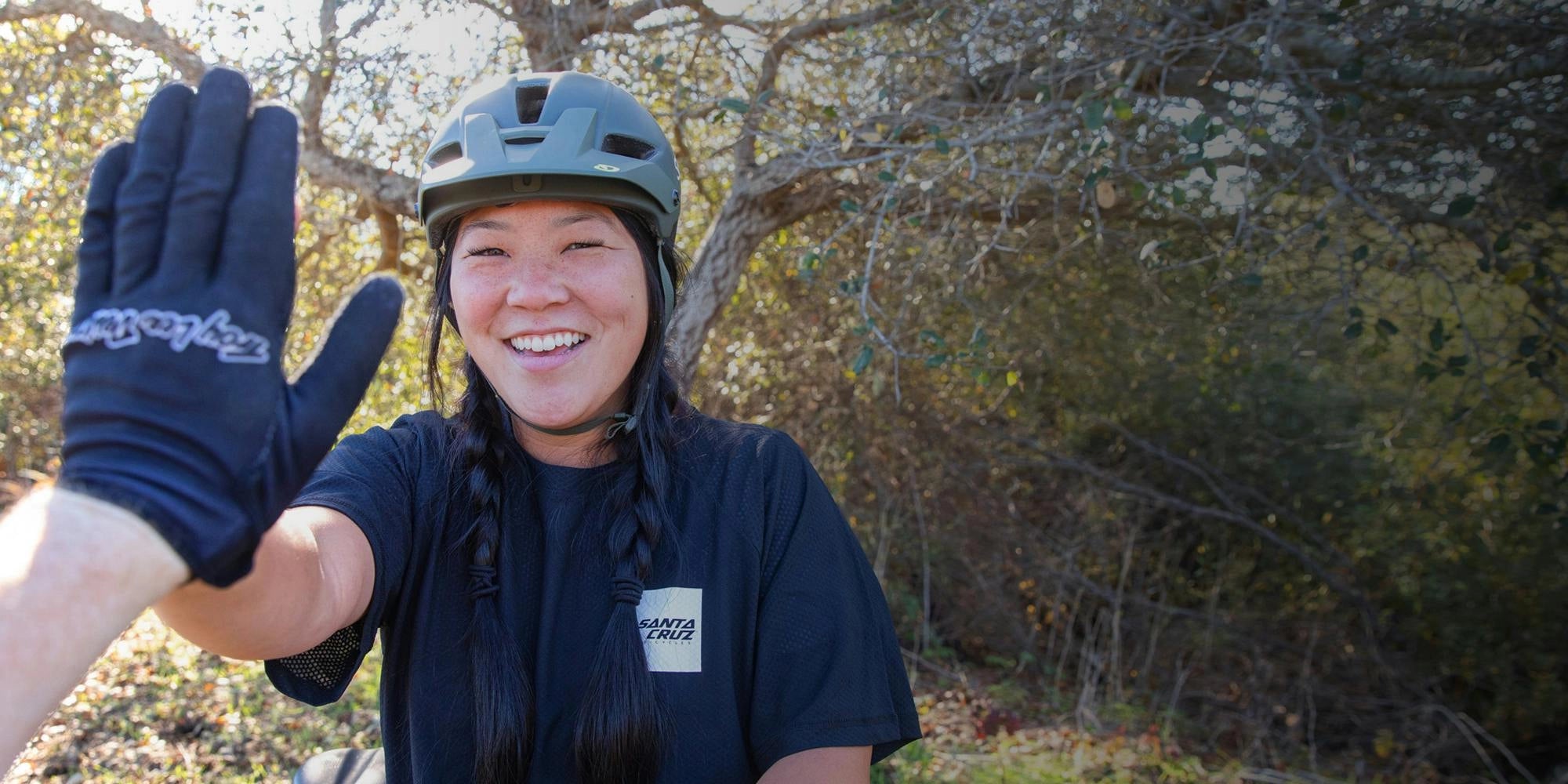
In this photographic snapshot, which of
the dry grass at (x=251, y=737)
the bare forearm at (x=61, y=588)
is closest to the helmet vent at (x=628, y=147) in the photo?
the bare forearm at (x=61, y=588)

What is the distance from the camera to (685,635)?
1.86 meters

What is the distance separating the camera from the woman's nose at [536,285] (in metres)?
1.97

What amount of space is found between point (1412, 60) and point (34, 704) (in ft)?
→ 16.9

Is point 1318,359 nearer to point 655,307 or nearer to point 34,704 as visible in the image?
point 655,307

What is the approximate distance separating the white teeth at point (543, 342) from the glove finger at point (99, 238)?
0.91 metres

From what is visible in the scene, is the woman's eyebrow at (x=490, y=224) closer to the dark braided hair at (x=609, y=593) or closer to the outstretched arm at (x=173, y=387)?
the dark braided hair at (x=609, y=593)

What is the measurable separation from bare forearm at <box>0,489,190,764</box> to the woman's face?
1018mm

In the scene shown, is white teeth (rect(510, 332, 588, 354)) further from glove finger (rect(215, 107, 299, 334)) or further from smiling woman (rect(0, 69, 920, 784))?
glove finger (rect(215, 107, 299, 334))

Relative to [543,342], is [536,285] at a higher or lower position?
higher

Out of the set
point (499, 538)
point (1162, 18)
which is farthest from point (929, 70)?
point (499, 538)

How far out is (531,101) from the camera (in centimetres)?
229

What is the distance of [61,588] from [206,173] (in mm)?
463

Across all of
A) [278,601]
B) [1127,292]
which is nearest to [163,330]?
[278,601]

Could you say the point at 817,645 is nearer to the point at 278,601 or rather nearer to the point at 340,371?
the point at 278,601
